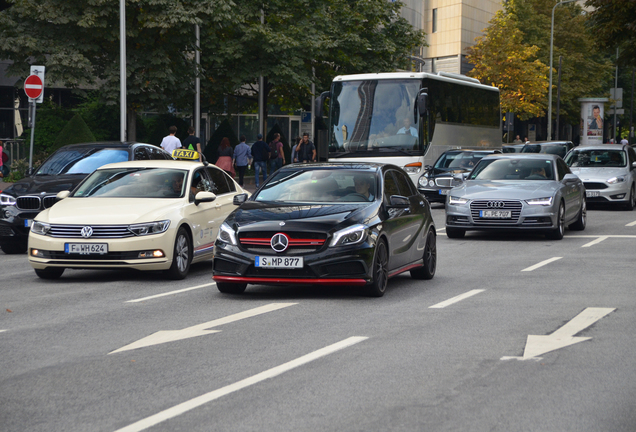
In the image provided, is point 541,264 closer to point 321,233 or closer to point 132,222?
point 321,233

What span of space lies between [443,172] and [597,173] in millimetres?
4015

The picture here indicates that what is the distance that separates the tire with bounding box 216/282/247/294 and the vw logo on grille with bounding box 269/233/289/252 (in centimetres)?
92

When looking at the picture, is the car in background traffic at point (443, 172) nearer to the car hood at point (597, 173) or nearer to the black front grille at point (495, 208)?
the car hood at point (597, 173)

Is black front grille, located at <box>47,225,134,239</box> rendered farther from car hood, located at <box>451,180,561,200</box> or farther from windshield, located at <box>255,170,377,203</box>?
car hood, located at <box>451,180,561,200</box>

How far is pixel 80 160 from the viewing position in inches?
662

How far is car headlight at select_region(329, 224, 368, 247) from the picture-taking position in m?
9.87

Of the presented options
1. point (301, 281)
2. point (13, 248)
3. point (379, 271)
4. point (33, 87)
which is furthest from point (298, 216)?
point (33, 87)

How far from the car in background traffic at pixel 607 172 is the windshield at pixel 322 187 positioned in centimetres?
1602

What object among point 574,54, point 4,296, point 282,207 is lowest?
point 4,296

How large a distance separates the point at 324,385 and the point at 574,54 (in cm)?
6986

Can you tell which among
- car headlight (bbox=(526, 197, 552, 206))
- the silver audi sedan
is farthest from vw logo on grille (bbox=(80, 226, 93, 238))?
car headlight (bbox=(526, 197, 552, 206))

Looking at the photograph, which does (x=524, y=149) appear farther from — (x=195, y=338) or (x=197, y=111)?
(x=195, y=338)

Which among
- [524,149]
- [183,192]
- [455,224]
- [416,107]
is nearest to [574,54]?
[524,149]

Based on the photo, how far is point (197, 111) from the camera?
35.3 metres
